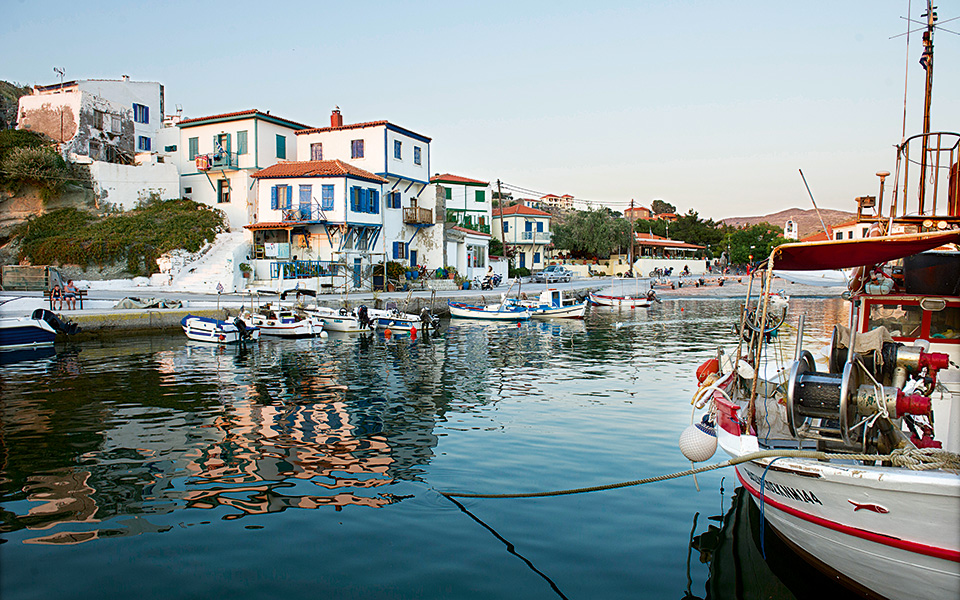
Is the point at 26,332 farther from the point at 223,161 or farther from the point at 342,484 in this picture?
the point at 223,161

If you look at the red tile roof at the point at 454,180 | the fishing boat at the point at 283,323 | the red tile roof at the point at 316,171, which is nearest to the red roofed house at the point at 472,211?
the red tile roof at the point at 454,180

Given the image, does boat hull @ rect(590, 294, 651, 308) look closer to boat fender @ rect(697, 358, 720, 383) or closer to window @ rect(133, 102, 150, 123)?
boat fender @ rect(697, 358, 720, 383)

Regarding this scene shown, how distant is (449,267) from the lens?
4816 centimetres

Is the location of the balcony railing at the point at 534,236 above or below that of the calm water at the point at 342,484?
above

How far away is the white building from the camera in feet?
143

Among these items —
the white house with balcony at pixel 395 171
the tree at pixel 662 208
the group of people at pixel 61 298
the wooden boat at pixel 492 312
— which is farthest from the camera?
the tree at pixel 662 208

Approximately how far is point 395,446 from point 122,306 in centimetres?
2381

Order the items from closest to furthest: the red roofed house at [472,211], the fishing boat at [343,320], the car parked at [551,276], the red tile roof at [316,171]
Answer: the fishing boat at [343,320] → the red tile roof at [316,171] → the red roofed house at [472,211] → the car parked at [551,276]

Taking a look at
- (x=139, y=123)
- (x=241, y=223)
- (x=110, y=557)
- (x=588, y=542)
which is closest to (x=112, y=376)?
(x=110, y=557)

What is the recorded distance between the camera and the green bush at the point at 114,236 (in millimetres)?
36500

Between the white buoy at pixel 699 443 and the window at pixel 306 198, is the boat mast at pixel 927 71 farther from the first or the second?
the window at pixel 306 198

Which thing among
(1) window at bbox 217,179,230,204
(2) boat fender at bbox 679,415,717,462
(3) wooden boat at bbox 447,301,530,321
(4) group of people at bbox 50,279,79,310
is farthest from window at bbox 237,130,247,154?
(2) boat fender at bbox 679,415,717,462

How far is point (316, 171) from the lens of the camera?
39.4 metres

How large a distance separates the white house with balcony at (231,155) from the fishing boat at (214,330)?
17797 millimetres
